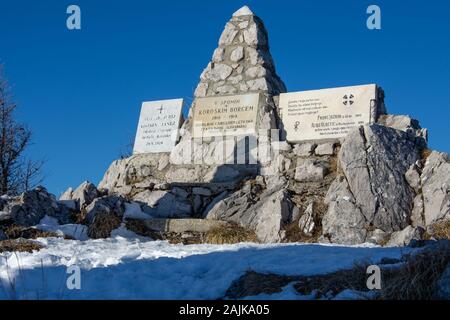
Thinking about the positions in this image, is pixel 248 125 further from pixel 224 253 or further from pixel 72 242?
pixel 224 253

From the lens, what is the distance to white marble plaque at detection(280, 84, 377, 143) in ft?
38.4

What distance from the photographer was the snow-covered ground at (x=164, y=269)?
5.09 meters

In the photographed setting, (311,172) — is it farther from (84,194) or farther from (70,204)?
(70,204)

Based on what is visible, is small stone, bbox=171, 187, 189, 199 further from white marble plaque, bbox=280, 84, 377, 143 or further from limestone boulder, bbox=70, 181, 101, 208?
white marble plaque, bbox=280, 84, 377, 143

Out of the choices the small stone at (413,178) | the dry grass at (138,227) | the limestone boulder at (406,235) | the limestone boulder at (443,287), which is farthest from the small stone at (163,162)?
the limestone boulder at (443,287)

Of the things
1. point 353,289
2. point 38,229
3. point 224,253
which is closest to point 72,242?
point 38,229

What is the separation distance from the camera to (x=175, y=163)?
13062mm

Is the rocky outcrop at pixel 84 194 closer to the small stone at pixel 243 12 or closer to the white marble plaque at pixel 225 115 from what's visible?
the white marble plaque at pixel 225 115

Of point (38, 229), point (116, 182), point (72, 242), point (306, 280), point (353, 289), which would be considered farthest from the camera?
point (116, 182)

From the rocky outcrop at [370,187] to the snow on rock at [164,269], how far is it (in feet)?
9.08

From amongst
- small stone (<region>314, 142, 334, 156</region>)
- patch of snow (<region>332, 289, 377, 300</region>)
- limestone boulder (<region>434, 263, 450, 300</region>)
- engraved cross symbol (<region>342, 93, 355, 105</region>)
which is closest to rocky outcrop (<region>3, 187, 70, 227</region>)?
small stone (<region>314, 142, 334, 156</region>)

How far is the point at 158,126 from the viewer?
45.5ft

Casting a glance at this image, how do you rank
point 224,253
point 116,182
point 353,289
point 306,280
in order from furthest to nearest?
point 116,182 → point 224,253 → point 306,280 → point 353,289
